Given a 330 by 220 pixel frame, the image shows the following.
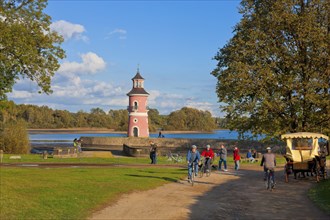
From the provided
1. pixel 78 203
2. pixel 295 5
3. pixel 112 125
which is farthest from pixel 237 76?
pixel 112 125

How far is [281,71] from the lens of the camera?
32.5 metres

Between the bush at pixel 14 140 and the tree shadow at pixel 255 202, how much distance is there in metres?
33.5

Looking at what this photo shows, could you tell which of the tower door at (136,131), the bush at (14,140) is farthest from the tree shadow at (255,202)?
the tower door at (136,131)

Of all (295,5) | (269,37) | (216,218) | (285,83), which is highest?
(295,5)

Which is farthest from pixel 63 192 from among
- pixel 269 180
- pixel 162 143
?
pixel 162 143

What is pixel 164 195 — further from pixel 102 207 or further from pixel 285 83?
pixel 285 83

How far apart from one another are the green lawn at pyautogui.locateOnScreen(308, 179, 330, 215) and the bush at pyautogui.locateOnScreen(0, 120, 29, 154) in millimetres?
37049

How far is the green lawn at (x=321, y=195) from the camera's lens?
1548 centimetres

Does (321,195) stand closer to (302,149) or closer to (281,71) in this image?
(302,149)

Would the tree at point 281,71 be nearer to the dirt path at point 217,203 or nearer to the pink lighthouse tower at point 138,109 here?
the dirt path at point 217,203

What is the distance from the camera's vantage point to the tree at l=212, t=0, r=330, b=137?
30391 millimetres

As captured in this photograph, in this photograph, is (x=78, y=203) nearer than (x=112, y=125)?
Yes

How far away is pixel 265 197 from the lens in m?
17.5

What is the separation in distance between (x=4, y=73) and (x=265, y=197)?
20.9m
